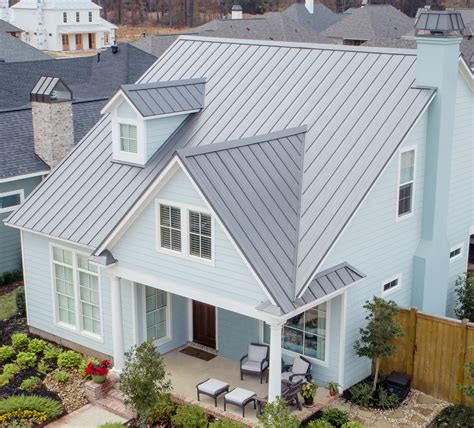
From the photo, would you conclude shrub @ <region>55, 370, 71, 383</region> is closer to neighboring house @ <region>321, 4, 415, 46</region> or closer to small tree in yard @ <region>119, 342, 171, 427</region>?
small tree in yard @ <region>119, 342, 171, 427</region>

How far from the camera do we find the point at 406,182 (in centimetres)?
1684

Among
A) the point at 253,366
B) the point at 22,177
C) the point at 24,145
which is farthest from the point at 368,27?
the point at 253,366

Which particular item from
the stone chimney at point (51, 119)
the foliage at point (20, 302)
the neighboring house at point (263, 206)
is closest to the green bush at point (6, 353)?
the neighboring house at point (263, 206)

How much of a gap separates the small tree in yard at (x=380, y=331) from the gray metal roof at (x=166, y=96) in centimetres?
685

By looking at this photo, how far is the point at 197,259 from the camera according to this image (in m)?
14.8

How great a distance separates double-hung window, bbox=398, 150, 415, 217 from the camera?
1661 cm

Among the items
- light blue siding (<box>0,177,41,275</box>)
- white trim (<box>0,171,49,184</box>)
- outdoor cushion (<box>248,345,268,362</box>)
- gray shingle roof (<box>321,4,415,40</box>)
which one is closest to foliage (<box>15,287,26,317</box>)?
light blue siding (<box>0,177,41,275</box>)

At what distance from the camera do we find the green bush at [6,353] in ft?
59.6

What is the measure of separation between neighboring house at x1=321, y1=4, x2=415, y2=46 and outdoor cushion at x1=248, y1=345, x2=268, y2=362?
6283 centimetres

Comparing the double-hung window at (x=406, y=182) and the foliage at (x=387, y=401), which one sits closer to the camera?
the foliage at (x=387, y=401)

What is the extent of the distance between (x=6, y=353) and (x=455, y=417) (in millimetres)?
11043

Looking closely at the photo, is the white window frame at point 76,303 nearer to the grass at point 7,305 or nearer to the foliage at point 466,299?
the grass at point 7,305

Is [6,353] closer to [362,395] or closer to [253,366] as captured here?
[253,366]

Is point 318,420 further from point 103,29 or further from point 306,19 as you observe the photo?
point 103,29
